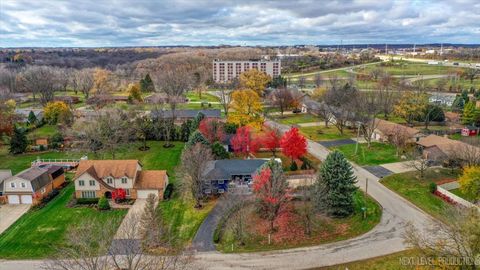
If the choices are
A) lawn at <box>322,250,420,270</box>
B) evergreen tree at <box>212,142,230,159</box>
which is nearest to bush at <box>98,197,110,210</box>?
evergreen tree at <box>212,142,230,159</box>

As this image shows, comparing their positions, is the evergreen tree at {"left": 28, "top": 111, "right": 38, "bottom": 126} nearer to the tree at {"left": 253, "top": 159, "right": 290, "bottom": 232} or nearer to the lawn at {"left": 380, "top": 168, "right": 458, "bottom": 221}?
the tree at {"left": 253, "top": 159, "right": 290, "bottom": 232}

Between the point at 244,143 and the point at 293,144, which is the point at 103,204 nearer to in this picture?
the point at 244,143

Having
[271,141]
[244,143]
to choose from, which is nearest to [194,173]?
[244,143]

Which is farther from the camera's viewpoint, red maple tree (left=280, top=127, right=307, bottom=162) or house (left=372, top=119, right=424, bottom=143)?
house (left=372, top=119, right=424, bottom=143)

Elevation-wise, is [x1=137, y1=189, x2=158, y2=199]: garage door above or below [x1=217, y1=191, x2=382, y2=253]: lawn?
above

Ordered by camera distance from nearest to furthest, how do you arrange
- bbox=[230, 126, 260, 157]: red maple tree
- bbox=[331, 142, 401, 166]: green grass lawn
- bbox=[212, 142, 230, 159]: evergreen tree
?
bbox=[212, 142, 230, 159]: evergreen tree, bbox=[331, 142, 401, 166]: green grass lawn, bbox=[230, 126, 260, 157]: red maple tree

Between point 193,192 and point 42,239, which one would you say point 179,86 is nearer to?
point 193,192
